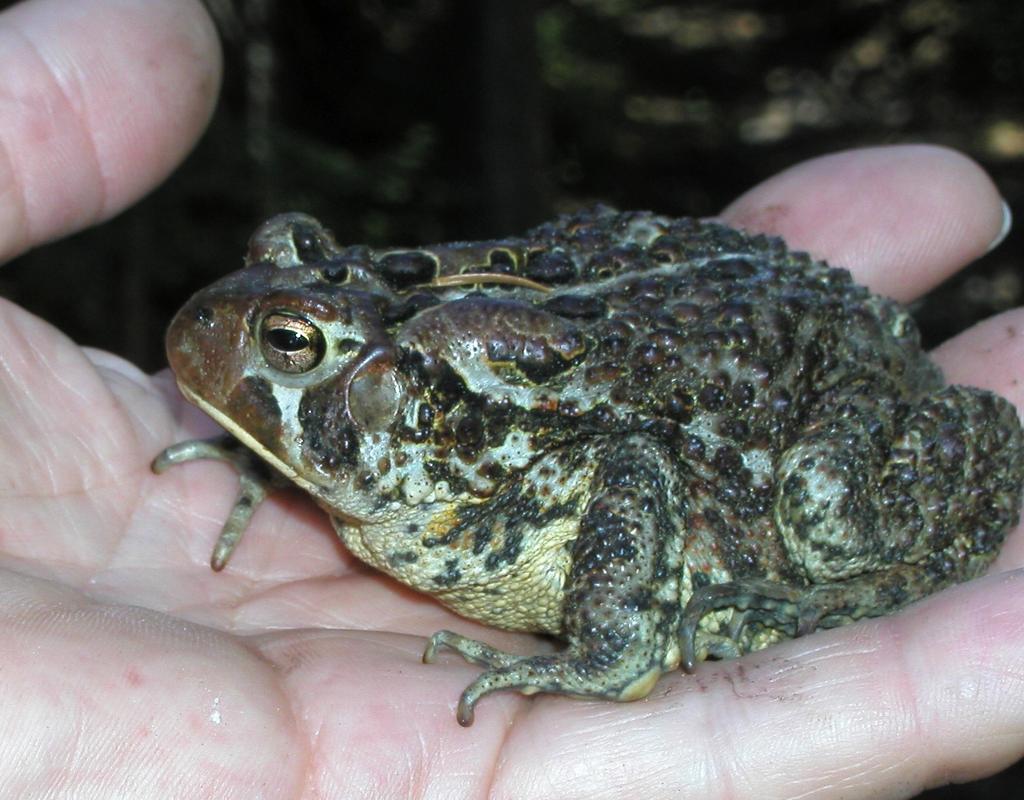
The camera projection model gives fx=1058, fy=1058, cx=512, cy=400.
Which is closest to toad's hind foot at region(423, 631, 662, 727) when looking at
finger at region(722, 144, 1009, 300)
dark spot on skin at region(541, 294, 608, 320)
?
dark spot on skin at region(541, 294, 608, 320)

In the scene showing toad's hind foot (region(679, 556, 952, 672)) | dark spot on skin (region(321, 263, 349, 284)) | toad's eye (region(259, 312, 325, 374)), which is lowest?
toad's hind foot (region(679, 556, 952, 672))

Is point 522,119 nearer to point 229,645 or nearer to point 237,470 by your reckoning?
point 237,470

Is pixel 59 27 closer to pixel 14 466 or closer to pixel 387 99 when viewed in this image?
pixel 14 466

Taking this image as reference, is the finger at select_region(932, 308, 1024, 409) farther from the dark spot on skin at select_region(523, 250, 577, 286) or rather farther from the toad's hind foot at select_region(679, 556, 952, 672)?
the dark spot on skin at select_region(523, 250, 577, 286)

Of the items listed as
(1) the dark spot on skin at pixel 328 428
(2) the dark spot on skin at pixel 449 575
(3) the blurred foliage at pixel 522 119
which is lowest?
(3) the blurred foliage at pixel 522 119

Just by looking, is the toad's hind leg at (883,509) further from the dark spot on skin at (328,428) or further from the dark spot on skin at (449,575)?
the dark spot on skin at (328,428)

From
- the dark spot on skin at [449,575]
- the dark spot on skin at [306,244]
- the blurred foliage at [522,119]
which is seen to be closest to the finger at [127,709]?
the dark spot on skin at [449,575]
